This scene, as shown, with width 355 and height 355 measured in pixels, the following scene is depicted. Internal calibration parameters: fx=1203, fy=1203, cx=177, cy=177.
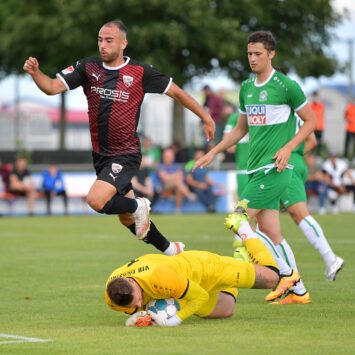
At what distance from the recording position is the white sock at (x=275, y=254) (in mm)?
Result: 10891

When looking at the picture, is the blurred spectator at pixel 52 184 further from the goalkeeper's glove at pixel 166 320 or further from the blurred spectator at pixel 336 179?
the goalkeeper's glove at pixel 166 320

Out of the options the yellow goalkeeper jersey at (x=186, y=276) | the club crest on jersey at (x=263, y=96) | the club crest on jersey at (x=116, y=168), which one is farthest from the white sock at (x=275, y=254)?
the club crest on jersey at (x=116, y=168)

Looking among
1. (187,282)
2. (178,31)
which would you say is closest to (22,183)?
(178,31)

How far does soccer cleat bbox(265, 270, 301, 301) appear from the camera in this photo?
10766 millimetres

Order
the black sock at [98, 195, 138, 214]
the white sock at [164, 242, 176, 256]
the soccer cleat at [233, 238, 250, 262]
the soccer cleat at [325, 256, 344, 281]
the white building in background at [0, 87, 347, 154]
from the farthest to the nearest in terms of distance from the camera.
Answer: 1. the white building in background at [0, 87, 347, 154]
2. the white sock at [164, 242, 176, 256]
3. the soccer cleat at [325, 256, 344, 281]
4. the black sock at [98, 195, 138, 214]
5. the soccer cleat at [233, 238, 250, 262]

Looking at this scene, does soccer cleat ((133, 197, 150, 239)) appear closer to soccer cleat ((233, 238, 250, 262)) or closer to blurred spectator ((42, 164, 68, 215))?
soccer cleat ((233, 238, 250, 262))

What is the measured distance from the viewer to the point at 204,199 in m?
30.9

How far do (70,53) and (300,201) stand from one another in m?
35.1

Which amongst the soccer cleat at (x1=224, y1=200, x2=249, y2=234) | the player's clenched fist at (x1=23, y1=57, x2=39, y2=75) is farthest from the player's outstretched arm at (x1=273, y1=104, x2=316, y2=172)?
the player's clenched fist at (x1=23, y1=57, x2=39, y2=75)

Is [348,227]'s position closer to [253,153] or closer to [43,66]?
[253,153]

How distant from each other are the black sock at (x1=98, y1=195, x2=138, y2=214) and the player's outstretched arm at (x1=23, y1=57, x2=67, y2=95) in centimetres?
115

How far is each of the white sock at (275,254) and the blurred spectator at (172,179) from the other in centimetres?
1948

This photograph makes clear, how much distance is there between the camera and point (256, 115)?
1106 centimetres

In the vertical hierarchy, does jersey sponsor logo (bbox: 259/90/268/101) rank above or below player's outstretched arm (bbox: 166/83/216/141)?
above
